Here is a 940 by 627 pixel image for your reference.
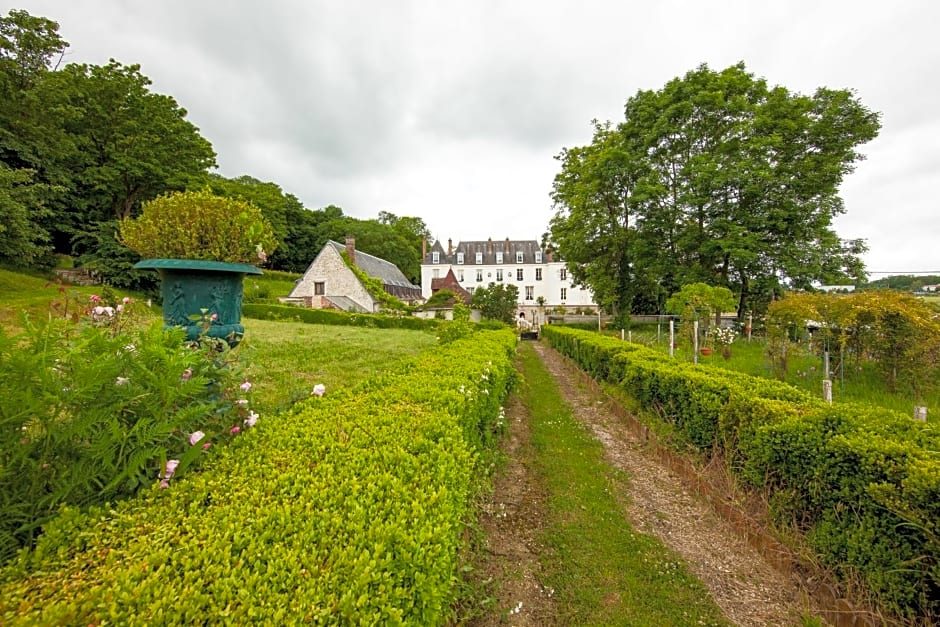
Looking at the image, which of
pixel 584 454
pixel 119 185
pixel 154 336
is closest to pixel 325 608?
pixel 154 336

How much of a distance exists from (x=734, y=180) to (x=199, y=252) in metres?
18.2

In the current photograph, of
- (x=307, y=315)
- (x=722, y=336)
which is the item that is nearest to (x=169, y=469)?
(x=722, y=336)

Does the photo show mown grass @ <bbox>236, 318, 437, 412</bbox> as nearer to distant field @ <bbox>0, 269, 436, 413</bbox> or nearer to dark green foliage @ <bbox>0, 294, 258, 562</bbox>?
distant field @ <bbox>0, 269, 436, 413</bbox>

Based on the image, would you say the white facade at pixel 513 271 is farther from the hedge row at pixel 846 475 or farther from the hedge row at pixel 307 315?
the hedge row at pixel 846 475

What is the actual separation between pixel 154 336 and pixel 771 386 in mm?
5431

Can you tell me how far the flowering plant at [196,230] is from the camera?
10.5 feet

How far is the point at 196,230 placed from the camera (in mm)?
3270

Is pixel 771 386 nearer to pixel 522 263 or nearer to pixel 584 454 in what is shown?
pixel 584 454

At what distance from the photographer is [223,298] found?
10.5 ft

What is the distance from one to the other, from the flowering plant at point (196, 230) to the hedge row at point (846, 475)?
5.28 meters

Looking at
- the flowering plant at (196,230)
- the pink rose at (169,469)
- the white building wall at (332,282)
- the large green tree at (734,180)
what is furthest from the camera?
the white building wall at (332,282)

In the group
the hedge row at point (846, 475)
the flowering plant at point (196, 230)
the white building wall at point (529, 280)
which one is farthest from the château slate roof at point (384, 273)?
the hedge row at point (846, 475)

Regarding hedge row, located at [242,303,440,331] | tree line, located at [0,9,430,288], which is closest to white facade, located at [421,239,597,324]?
hedge row, located at [242,303,440,331]

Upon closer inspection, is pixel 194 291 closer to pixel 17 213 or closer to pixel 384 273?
pixel 17 213
